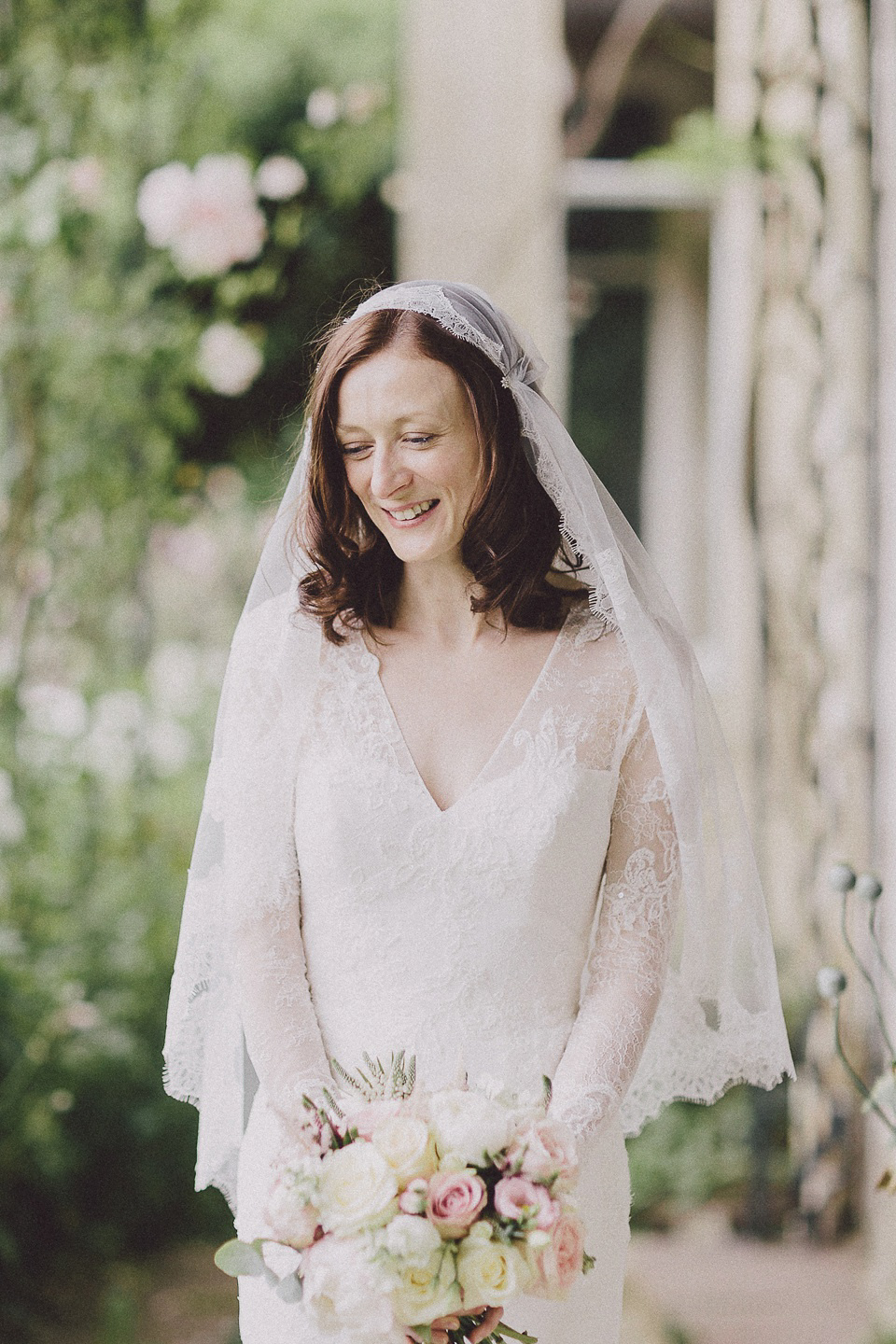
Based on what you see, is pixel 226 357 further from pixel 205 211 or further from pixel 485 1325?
pixel 485 1325

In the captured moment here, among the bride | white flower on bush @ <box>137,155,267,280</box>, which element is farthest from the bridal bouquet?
white flower on bush @ <box>137,155,267,280</box>

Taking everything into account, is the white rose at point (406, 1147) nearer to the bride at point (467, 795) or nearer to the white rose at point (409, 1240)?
the white rose at point (409, 1240)

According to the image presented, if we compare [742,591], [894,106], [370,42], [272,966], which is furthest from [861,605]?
[370,42]

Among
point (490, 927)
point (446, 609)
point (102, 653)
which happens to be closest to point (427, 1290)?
point (490, 927)

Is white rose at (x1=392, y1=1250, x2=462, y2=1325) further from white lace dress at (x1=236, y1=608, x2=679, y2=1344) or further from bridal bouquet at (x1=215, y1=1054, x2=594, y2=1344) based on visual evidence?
white lace dress at (x1=236, y1=608, x2=679, y2=1344)

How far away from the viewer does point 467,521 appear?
196cm

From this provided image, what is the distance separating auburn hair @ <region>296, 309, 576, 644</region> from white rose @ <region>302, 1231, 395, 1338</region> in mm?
882

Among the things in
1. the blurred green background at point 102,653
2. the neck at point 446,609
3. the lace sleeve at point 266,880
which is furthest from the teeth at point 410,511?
the blurred green background at point 102,653

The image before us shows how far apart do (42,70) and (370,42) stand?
2165 millimetres

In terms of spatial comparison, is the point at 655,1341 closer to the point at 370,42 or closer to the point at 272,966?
→ the point at 272,966

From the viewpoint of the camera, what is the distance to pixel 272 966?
6.22ft

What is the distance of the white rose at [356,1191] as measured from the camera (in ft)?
4.56

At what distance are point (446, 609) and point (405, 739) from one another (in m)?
0.23

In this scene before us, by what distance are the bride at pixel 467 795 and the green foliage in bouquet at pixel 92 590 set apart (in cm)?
155
